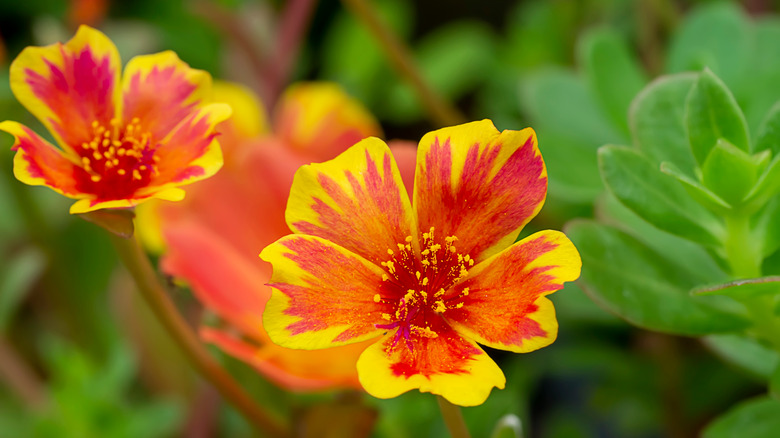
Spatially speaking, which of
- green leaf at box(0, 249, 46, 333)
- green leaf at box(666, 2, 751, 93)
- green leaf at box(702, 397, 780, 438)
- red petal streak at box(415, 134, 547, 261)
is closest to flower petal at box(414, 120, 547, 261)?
red petal streak at box(415, 134, 547, 261)

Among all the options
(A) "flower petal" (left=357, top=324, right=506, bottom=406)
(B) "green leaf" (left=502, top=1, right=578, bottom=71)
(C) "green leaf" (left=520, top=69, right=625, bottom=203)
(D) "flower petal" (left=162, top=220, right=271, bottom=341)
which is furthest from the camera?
(B) "green leaf" (left=502, top=1, right=578, bottom=71)

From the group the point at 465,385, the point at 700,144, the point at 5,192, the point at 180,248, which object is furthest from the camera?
the point at 5,192

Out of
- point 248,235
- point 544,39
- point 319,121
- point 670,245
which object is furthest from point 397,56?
point 544,39

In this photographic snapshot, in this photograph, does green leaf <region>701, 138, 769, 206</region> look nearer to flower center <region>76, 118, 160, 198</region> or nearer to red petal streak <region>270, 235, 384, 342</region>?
red petal streak <region>270, 235, 384, 342</region>

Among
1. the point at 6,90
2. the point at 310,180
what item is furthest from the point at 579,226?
the point at 6,90

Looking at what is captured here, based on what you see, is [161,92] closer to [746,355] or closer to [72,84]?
[72,84]

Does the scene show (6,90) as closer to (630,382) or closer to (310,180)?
(310,180)
